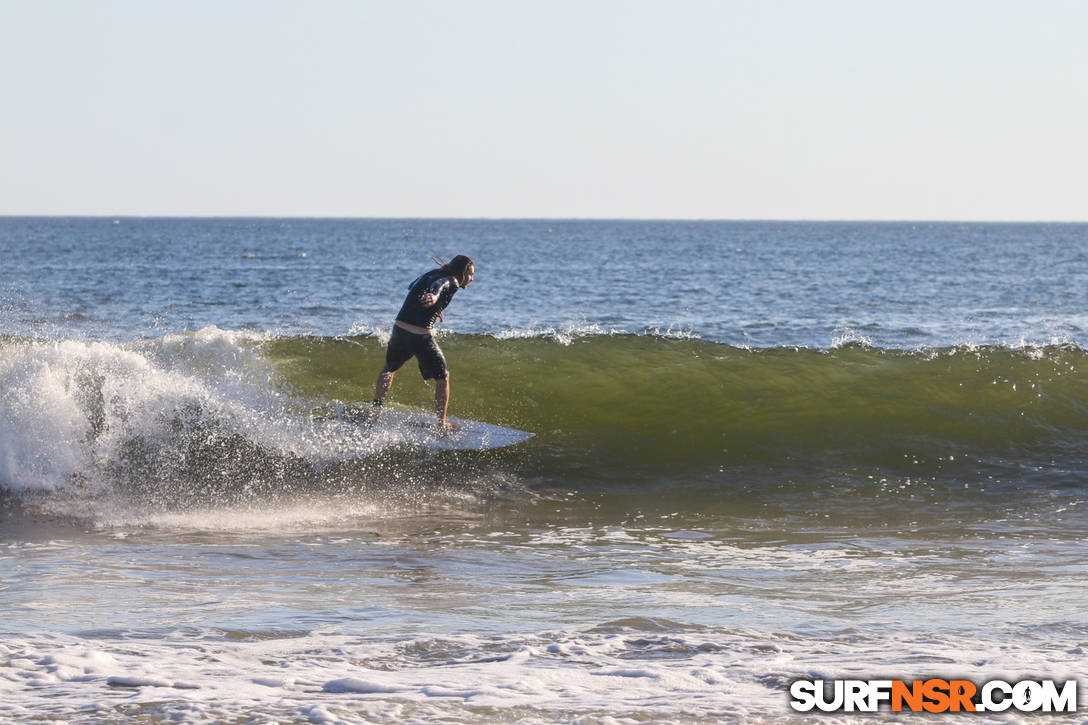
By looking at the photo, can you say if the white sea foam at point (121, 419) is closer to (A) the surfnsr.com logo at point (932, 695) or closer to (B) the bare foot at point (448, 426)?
(B) the bare foot at point (448, 426)

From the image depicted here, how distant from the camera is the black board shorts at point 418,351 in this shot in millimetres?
9922

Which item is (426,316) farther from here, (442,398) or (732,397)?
(732,397)

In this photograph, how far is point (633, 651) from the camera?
198 inches

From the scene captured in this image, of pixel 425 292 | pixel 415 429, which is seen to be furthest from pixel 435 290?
pixel 415 429

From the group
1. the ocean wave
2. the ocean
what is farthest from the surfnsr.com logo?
the ocean wave

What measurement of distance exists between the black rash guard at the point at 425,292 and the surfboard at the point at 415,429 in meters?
1.17

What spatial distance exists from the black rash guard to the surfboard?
117 centimetres

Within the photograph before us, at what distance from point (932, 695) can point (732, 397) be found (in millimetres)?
9092

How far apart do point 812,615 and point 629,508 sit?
390 cm

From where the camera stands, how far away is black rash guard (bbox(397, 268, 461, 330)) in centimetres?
971

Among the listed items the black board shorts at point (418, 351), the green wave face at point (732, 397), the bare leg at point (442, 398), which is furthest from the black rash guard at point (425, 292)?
the green wave face at point (732, 397)

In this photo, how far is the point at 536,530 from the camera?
8.60 meters

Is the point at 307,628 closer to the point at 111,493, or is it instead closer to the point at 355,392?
the point at 111,493

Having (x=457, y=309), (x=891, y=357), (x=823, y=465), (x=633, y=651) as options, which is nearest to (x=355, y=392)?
(x=823, y=465)
